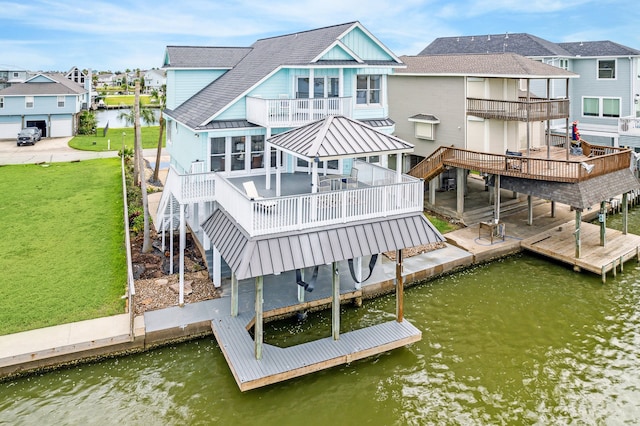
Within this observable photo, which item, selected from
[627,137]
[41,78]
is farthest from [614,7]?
[41,78]

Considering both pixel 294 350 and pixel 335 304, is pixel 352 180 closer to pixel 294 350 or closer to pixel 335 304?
pixel 335 304

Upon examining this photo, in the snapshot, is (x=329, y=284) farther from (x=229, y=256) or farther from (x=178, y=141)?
(x=178, y=141)

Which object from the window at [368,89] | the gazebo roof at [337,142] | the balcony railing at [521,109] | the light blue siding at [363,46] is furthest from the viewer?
the balcony railing at [521,109]

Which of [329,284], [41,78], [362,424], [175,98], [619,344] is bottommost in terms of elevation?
[362,424]

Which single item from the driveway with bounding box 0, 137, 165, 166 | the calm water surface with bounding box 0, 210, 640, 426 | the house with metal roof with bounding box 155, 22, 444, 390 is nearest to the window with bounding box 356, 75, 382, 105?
the house with metal roof with bounding box 155, 22, 444, 390

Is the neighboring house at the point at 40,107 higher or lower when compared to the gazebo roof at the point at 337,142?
higher

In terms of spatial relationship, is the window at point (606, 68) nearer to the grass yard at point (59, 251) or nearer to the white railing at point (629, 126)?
the white railing at point (629, 126)

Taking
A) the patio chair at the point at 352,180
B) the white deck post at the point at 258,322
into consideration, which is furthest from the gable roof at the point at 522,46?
the white deck post at the point at 258,322


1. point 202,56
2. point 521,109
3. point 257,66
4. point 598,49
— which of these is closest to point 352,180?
point 257,66
